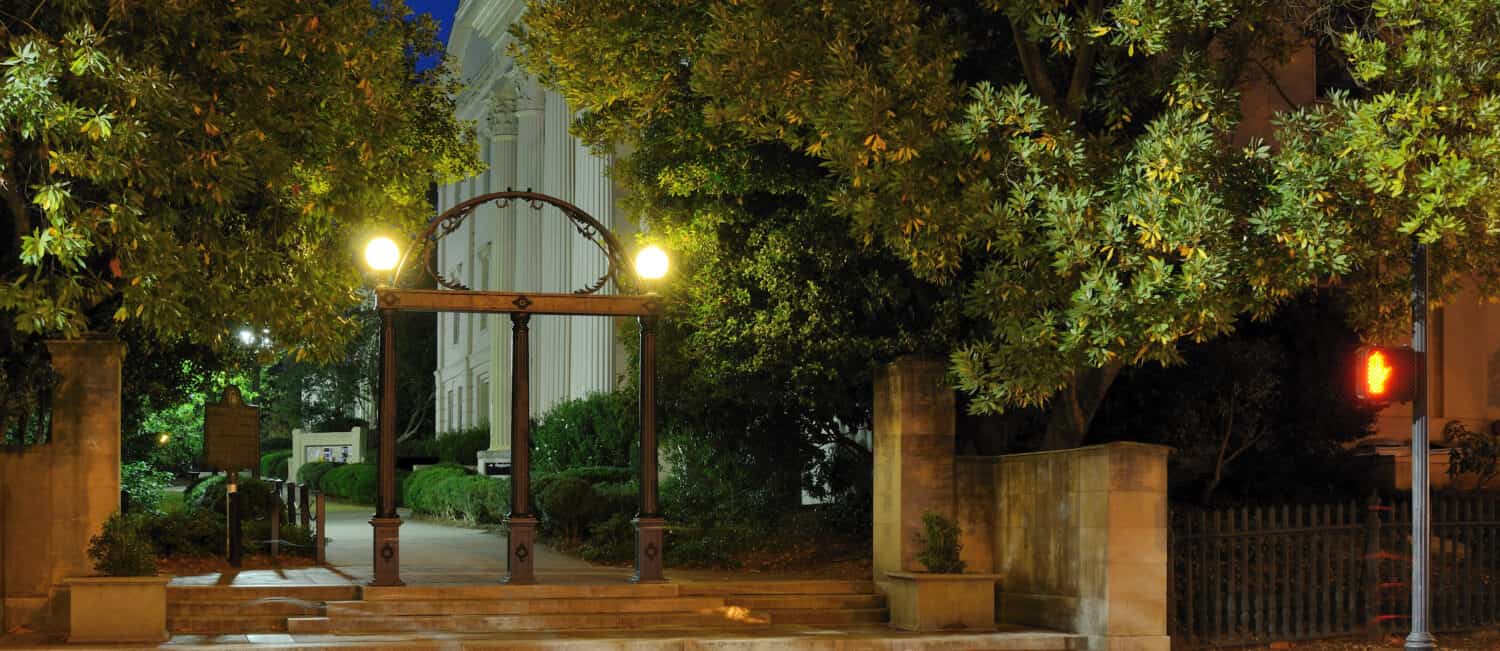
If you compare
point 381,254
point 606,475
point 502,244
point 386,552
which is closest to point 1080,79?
point 381,254

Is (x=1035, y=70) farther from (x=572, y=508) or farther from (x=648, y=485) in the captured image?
(x=572, y=508)

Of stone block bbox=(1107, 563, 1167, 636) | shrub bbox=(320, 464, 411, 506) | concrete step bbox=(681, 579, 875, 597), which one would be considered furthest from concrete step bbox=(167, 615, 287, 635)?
shrub bbox=(320, 464, 411, 506)

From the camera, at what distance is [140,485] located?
80.4 feet

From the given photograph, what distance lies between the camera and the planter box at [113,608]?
1448 centimetres

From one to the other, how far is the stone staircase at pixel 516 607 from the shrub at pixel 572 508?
636 centimetres

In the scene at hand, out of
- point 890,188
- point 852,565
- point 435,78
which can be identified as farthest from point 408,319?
point 890,188

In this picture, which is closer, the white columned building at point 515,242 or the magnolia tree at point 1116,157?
the magnolia tree at point 1116,157

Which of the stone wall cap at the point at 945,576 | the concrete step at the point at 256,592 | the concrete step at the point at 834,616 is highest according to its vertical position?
the stone wall cap at the point at 945,576

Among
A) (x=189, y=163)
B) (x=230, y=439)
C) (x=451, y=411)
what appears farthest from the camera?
(x=451, y=411)

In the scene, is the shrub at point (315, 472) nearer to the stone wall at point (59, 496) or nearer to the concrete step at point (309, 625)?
the stone wall at point (59, 496)

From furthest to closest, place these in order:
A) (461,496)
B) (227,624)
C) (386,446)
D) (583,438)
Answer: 1. (583,438)
2. (461,496)
3. (386,446)
4. (227,624)

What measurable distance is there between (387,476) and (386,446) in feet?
1.19

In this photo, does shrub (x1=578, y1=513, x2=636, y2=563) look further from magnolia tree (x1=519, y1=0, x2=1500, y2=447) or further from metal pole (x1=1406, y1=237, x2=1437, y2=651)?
metal pole (x1=1406, y1=237, x2=1437, y2=651)

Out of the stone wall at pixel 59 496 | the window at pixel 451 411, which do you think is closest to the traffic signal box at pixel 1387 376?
the stone wall at pixel 59 496
